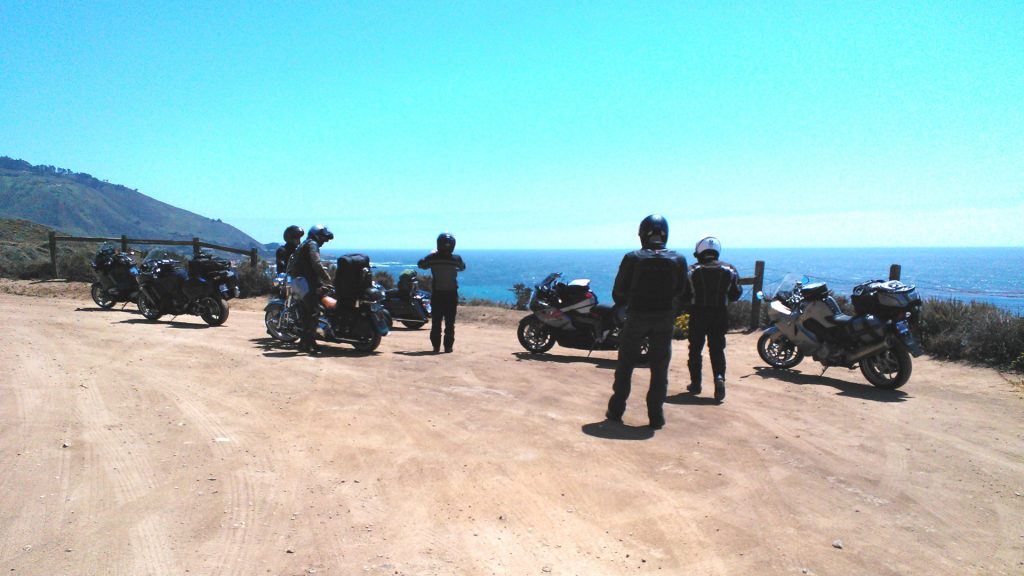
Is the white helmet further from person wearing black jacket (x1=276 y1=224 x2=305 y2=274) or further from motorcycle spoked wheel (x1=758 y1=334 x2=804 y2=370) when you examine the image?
person wearing black jacket (x1=276 y1=224 x2=305 y2=274)

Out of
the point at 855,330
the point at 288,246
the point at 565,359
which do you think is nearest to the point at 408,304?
the point at 288,246

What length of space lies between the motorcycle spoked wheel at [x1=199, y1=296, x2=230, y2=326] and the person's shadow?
9548 mm

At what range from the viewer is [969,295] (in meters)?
15.6

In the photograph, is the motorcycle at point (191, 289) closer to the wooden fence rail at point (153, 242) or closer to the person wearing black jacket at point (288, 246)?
the person wearing black jacket at point (288, 246)

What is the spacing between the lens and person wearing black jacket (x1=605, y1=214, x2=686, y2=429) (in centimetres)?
646

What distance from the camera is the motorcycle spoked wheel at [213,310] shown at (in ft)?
44.0

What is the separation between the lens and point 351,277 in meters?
10.6

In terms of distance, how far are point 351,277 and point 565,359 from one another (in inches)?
146

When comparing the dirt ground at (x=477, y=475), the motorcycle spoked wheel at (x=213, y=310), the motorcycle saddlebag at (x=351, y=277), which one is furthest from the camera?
the motorcycle spoked wheel at (x=213, y=310)

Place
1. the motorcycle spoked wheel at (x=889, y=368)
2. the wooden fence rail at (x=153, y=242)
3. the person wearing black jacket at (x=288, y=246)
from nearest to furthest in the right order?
the motorcycle spoked wheel at (x=889, y=368)
the person wearing black jacket at (x=288, y=246)
the wooden fence rail at (x=153, y=242)

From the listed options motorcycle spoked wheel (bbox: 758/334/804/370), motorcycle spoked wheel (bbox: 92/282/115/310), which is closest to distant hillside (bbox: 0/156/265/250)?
motorcycle spoked wheel (bbox: 92/282/115/310)

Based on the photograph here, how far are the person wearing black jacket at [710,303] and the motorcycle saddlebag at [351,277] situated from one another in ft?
17.0

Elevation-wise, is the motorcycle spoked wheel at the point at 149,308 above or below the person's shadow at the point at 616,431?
above

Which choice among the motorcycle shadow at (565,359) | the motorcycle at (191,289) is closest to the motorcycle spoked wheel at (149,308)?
the motorcycle at (191,289)
